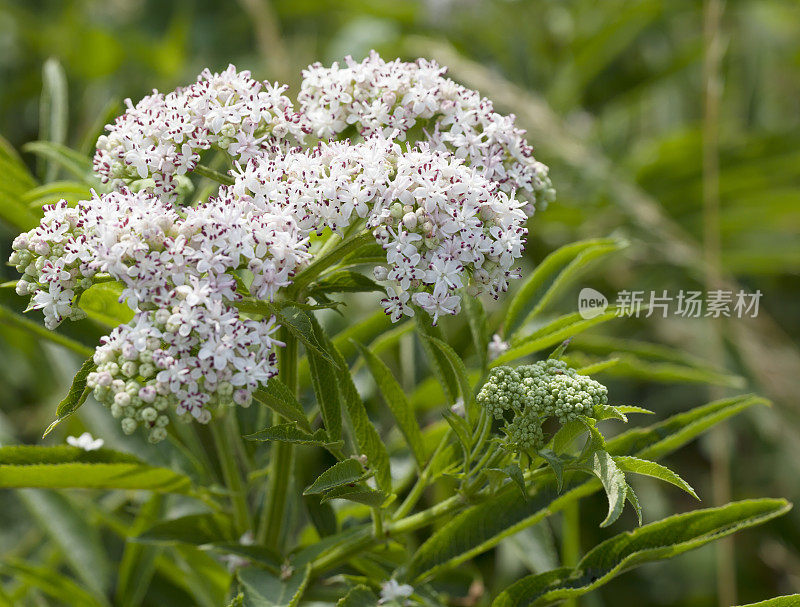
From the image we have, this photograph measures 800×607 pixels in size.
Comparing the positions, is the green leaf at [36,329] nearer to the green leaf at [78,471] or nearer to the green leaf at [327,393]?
the green leaf at [78,471]

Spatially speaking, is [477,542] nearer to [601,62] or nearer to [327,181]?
[327,181]

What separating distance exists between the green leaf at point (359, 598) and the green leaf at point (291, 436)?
1.25ft

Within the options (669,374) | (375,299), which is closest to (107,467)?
(669,374)

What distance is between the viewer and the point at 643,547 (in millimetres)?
2127

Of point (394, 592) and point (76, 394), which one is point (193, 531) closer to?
point (394, 592)

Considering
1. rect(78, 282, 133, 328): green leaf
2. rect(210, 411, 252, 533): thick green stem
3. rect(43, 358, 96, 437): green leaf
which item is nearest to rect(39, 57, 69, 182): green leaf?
rect(78, 282, 133, 328): green leaf

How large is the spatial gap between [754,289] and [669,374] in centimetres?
253

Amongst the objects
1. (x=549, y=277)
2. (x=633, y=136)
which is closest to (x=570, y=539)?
(x=549, y=277)

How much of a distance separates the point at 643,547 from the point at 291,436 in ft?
3.02

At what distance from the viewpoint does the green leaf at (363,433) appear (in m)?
2.08

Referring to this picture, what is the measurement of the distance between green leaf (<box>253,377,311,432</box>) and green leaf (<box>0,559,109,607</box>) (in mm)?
1293

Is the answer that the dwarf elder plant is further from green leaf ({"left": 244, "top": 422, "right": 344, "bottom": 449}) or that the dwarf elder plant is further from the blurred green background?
the blurred green background

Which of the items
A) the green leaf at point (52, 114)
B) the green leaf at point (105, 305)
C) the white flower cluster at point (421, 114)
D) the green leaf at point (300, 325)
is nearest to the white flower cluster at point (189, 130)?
the white flower cluster at point (421, 114)

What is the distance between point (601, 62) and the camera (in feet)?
16.5
